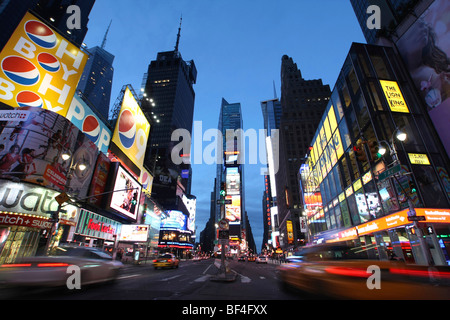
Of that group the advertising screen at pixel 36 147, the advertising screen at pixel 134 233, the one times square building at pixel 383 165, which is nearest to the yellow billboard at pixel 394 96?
the one times square building at pixel 383 165

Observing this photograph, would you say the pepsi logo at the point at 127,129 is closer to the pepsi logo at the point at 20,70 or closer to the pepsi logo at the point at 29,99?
the pepsi logo at the point at 29,99

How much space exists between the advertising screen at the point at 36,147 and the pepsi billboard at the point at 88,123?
647 centimetres

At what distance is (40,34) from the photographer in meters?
26.5

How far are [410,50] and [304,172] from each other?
29647 millimetres

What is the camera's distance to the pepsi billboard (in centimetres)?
2975

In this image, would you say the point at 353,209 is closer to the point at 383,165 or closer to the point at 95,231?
the point at 383,165

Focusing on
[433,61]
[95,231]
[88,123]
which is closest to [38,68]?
[88,123]

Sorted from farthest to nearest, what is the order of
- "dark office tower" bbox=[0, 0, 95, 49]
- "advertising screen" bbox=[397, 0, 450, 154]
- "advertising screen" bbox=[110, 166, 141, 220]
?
"dark office tower" bbox=[0, 0, 95, 49] < "advertising screen" bbox=[110, 166, 141, 220] < "advertising screen" bbox=[397, 0, 450, 154]

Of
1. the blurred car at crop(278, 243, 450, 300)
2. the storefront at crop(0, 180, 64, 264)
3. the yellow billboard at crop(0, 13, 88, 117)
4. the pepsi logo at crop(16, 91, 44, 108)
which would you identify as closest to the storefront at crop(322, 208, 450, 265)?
the blurred car at crop(278, 243, 450, 300)

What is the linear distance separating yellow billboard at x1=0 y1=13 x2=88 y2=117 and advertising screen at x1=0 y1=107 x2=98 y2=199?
4300mm

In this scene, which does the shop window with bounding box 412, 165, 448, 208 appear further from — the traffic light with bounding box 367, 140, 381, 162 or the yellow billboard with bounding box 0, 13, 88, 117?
the yellow billboard with bounding box 0, 13, 88, 117

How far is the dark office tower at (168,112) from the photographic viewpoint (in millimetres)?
104250

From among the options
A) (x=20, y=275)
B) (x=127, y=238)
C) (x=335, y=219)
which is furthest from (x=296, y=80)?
(x=20, y=275)
